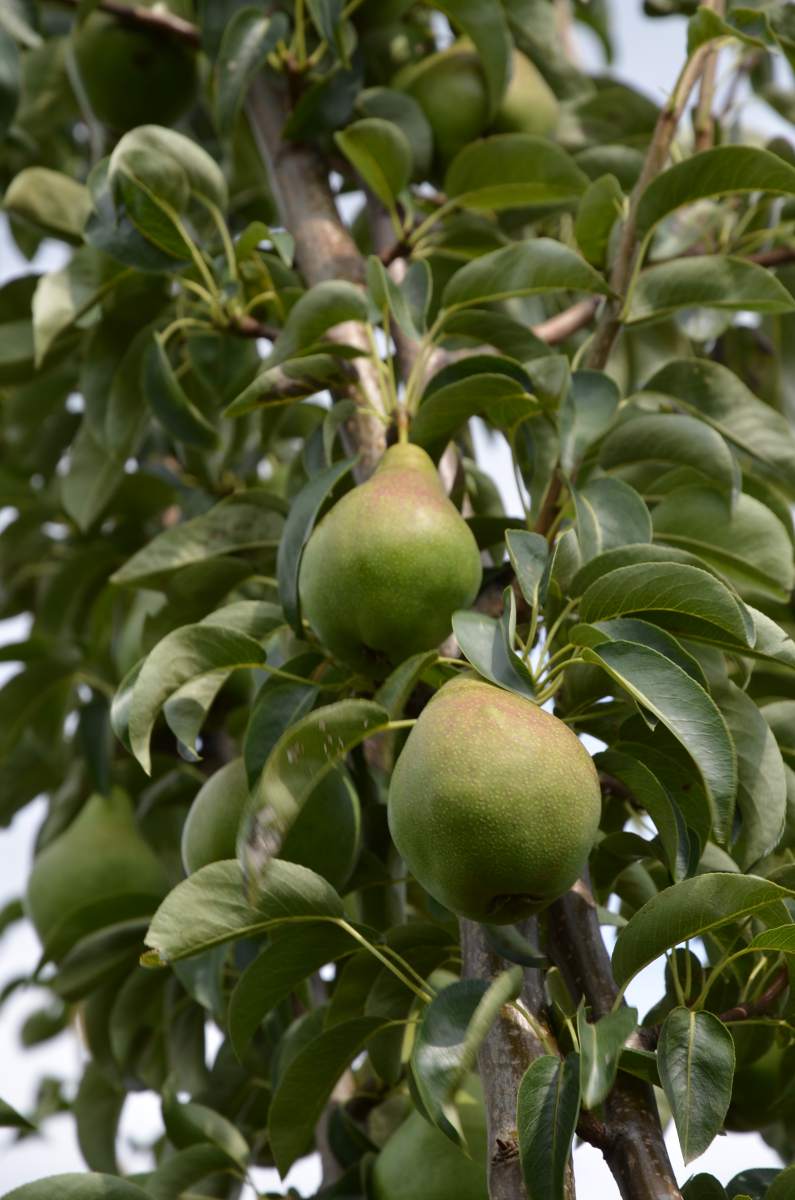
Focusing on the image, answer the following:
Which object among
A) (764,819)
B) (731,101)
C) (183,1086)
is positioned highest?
(731,101)

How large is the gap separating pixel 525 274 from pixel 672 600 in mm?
352

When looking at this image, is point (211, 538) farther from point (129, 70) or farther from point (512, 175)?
point (129, 70)

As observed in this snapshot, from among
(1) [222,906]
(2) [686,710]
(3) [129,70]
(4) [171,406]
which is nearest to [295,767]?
(1) [222,906]

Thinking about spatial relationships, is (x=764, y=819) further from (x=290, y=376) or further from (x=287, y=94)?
(x=287, y=94)

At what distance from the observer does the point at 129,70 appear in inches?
62.3

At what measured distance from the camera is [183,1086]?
1.45m

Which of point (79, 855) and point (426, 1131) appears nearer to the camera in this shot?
point (426, 1131)

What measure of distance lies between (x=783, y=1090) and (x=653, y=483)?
0.51 metres

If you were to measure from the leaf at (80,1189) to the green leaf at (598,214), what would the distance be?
2.66ft

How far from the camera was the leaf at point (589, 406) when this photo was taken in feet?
3.30

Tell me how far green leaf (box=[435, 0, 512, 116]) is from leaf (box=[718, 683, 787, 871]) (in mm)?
777

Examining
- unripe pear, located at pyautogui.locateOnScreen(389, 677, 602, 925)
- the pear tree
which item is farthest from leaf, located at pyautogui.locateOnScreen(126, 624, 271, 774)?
unripe pear, located at pyautogui.locateOnScreen(389, 677, 602, 925)

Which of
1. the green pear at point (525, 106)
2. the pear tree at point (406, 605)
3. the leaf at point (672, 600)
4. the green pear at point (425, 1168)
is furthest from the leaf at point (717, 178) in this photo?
the green pear at point (425, 1168)

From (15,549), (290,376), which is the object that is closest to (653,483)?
(290,376)
